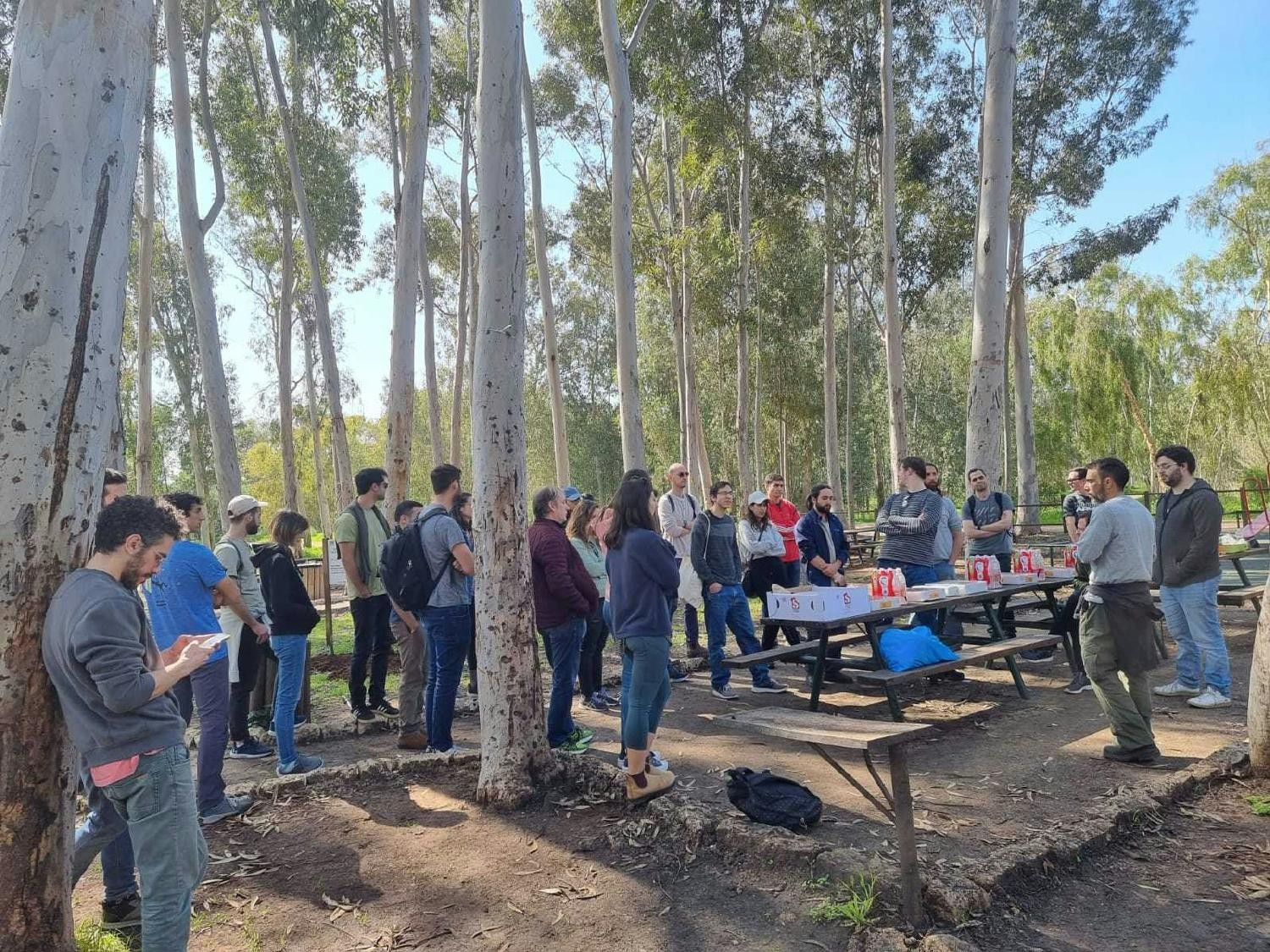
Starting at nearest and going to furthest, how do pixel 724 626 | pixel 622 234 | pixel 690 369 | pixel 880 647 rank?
pixel 880 647, pixel 724 626, pixel 622 234, pixel 690 369

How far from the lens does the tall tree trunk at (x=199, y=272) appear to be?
12.4 meters

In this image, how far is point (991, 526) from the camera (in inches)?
315

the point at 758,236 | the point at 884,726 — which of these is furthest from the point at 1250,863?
the point at 758,236

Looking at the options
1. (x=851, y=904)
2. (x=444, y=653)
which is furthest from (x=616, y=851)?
(x=444, y=653)

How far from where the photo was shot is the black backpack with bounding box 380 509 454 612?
522 cm

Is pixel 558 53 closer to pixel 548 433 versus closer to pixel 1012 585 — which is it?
pixel 1012 585

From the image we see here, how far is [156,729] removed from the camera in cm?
268

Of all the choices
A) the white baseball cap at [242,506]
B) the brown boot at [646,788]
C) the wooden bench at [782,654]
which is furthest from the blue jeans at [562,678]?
the white baseball cap at [242,506]

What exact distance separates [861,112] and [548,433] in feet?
82.1

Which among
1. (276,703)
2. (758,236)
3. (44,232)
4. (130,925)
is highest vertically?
(758,236)

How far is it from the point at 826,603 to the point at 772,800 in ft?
7.06

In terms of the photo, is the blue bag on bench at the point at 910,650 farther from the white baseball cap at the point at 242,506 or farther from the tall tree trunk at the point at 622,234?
the tall tree trunk at the point at 622,234

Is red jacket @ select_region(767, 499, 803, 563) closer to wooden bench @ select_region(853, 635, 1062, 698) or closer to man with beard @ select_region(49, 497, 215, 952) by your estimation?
wooden bench @ select_region(853, 635, 1062, 698)

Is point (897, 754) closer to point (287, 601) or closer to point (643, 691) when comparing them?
point (643, 691)
